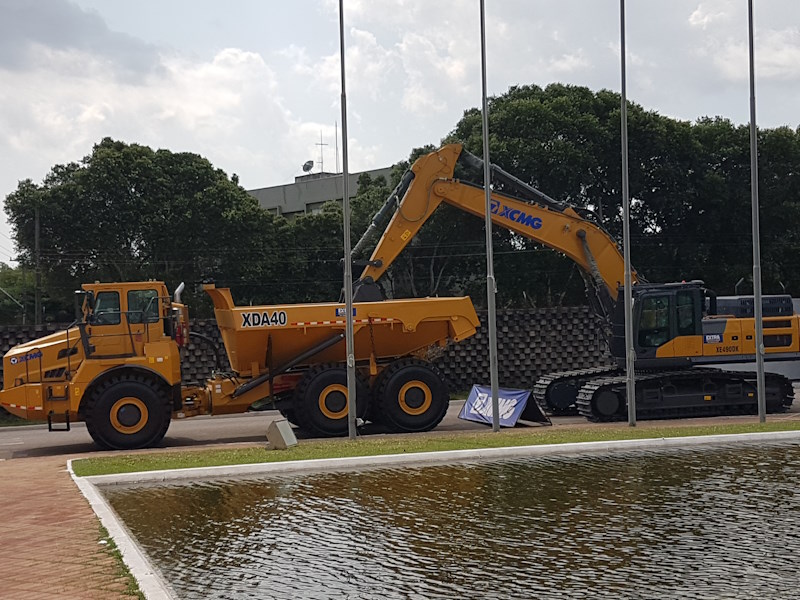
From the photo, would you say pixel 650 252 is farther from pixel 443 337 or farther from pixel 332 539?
pixel 332 539

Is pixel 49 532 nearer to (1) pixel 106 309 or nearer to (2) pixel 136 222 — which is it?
(1) pixel 106 309

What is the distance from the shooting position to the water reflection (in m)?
8.49

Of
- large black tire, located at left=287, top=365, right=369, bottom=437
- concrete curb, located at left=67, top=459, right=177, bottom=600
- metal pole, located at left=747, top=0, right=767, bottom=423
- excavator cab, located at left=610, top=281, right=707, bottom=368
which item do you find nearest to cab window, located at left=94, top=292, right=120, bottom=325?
large black tire, located at left=287, top=365, right=369, bottom=437

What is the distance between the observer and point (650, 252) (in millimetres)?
44062

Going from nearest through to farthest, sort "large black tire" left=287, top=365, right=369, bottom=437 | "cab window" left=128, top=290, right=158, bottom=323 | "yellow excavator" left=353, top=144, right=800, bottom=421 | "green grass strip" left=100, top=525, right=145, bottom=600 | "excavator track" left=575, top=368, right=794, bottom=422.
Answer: "green grass strip" left=100, top=525, right=145, bottom=600 → "cab window" left=128, top=290, right=158, bottom=323 → "large black tire" left=287, top=365, right=369, bottom=437 → "excavator track" left=575, top=368, right=794, bottom=422 → "yellow excavator" left=353, top=144, right=800, bottom=421

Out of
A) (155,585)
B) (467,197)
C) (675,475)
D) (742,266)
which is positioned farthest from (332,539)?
(742,266)

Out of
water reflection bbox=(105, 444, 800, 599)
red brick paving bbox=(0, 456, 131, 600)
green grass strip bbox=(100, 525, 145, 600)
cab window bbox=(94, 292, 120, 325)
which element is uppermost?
cab window bbox=(94, 292, 120, 325)

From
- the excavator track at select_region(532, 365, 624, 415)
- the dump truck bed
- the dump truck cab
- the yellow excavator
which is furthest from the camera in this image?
the excavator track at select_region(532, 365, 624, 415)

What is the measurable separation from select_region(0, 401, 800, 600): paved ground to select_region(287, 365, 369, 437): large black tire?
1162 millimetres

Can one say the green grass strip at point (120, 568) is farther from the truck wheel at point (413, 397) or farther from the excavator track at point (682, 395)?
the excavator track at point (682, 395)

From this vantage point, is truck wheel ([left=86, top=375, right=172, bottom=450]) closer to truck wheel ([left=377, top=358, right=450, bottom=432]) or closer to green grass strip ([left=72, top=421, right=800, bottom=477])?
green grass strip ([left=72, top=421, right=800, bottom=477])

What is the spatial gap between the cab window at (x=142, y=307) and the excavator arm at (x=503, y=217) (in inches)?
212

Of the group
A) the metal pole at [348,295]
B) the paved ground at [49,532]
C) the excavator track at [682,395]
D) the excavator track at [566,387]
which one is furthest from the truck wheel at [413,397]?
the excavator track at [566,387]

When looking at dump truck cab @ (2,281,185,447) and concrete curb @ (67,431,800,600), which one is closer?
concrete curb @ (67,431,800,600)
